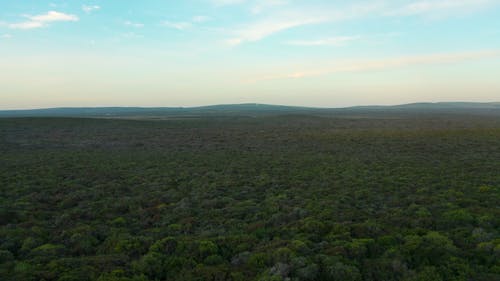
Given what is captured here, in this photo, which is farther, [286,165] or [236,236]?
[286,165]

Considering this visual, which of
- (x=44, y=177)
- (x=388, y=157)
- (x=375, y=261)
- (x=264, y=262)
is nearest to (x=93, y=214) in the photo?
(x=264, y=262)

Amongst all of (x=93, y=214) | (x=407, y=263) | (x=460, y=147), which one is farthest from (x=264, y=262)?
(x=460, y=147)

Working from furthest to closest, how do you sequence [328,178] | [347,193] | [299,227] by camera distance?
1. [328,178]
2. [347,193]
3. [299,227]

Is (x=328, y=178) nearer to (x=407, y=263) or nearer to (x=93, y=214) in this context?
(x=407, y=263)

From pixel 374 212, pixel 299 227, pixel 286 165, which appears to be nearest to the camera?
pixel 299 227

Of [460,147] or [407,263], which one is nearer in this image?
[407,263]

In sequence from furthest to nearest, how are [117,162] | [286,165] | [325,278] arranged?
[117,162], [286,165], [325,278]

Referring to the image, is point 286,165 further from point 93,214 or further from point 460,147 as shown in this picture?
point 460,147

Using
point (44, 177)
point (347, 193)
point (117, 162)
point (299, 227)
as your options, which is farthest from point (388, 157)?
point (44, 177)

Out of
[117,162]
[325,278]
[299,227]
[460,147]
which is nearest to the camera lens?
[325,278]
